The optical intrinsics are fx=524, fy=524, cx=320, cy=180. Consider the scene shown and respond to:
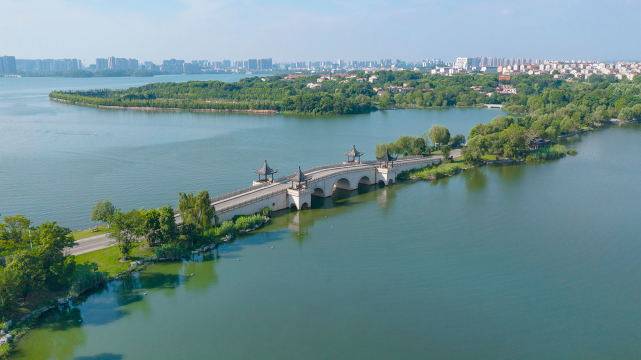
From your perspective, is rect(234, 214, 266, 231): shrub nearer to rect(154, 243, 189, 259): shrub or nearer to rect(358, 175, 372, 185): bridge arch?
rect(154, 243, 189, 259): shrub

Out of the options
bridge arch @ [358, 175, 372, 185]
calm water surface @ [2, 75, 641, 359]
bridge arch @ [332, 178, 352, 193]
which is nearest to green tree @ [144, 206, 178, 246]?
calm water surface @ [2, 75, 641, 359]

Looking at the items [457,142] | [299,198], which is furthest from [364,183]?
[457,142]

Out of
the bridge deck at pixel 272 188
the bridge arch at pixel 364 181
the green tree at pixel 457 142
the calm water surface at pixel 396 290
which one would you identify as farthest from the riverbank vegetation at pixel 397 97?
the calm water surface at pixel 396 290

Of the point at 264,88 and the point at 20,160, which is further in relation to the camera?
the point at 264,88

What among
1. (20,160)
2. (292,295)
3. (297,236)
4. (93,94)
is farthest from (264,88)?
(292,295)

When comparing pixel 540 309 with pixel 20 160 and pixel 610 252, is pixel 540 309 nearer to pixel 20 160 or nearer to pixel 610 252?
pixel 610 252

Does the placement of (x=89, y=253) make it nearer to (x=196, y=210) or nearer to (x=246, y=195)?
(x=196, y=210)

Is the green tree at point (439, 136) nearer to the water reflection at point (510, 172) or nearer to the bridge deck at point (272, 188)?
the water reflection at point (510, 172)
